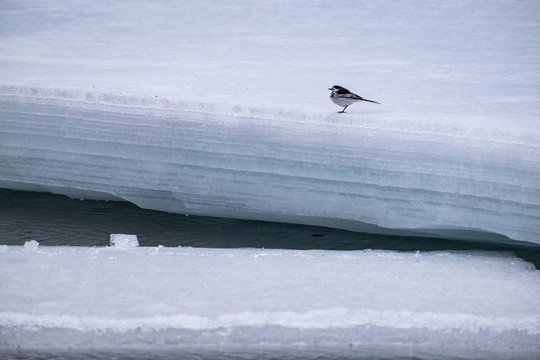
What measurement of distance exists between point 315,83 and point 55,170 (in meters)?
1.64

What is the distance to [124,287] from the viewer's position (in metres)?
3.14

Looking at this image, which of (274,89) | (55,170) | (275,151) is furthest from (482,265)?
(55,170)

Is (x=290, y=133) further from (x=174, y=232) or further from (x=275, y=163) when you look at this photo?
(x=174, y=232)

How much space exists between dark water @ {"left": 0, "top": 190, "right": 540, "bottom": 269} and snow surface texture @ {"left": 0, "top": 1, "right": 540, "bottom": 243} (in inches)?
2.8

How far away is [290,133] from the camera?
13.7 feet

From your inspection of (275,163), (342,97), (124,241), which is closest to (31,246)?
(124,241)

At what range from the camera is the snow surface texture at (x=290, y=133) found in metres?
3.87

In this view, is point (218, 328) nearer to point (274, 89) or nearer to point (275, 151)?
point (275, 151)

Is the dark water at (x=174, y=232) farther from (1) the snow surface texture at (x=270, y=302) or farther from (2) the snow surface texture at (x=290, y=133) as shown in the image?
(1) the snow surface texture at (x=270, y=302)

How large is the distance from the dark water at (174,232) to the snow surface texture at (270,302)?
533mm

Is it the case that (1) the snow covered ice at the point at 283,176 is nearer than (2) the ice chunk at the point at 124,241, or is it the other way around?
(1) the snow covered ice at the point at 283,176

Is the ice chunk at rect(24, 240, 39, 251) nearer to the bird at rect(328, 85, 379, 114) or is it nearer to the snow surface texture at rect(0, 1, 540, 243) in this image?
the snow surface texture at rect(0, 1, 540, 243)

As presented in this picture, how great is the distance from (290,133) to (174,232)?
0.75 m

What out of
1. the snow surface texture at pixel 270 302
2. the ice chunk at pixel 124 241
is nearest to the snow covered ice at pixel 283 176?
the snow surface texture at pixel 270 302
